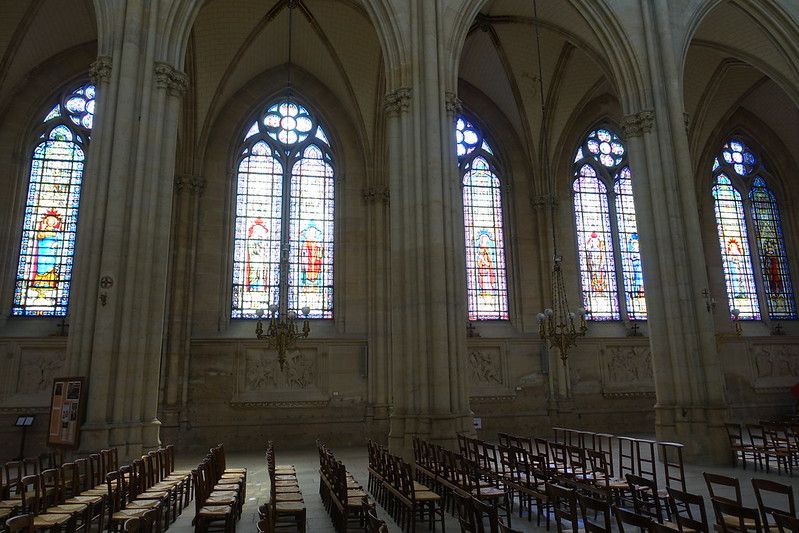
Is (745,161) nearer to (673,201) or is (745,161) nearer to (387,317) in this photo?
(673,201)

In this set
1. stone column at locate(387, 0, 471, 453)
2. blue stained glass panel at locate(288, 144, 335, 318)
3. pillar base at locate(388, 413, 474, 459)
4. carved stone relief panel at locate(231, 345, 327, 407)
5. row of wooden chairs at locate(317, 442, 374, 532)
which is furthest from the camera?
blue stained glass panel at locate(288, 144, 335, 318)

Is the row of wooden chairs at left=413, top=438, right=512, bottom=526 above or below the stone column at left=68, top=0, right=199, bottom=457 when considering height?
below

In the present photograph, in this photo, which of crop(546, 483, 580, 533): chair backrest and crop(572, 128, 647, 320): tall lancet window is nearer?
crop(546, 483, 580, 533): chair backrest

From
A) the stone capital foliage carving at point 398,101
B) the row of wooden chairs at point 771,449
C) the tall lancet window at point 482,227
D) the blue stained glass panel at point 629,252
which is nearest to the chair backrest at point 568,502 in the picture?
the row of wooden chairs at point 771,449

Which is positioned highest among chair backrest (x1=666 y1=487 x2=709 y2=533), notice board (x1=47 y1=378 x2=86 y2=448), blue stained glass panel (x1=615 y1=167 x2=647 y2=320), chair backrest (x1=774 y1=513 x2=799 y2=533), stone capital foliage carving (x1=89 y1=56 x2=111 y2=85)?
stone capital foliage carving (x1=89 y1=56 x2=111 y2=85)

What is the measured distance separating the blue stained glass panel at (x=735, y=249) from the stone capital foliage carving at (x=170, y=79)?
65.1 feet

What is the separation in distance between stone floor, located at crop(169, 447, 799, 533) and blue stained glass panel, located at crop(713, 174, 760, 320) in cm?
1180

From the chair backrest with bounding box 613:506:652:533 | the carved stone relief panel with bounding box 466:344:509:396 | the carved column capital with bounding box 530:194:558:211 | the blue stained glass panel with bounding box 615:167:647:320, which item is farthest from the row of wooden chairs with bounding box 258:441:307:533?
the blue stained glass panel with bounding box 615:167:647:320

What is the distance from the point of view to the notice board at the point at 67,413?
1002 centimetres

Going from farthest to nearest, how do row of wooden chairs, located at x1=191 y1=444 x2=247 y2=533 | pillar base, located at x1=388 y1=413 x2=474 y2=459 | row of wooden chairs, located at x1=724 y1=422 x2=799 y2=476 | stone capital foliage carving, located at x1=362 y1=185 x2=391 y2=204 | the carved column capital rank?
the carved column capital
stone capital foliage carving, located at x1=362 y1=185 x2=391 y2=204
pillar base, located at x1=388 y1=413 x2=474 y2=459
row of wooden chairs, located at x1=724 y1=422 x2=799 y2=476
row of wooden chairs, located at x1=191 y1=444 x2=247 y2=533

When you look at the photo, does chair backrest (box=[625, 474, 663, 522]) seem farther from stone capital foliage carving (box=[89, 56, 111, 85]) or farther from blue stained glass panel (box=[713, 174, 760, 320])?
blue stained glass panel (box=[713, 174, 760, 320])

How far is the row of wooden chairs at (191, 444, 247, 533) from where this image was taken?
6191mm

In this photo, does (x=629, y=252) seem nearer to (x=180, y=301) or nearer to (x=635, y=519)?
(x=180, y=301)

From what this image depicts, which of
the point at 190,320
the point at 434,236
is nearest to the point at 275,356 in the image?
the point at 190,320
